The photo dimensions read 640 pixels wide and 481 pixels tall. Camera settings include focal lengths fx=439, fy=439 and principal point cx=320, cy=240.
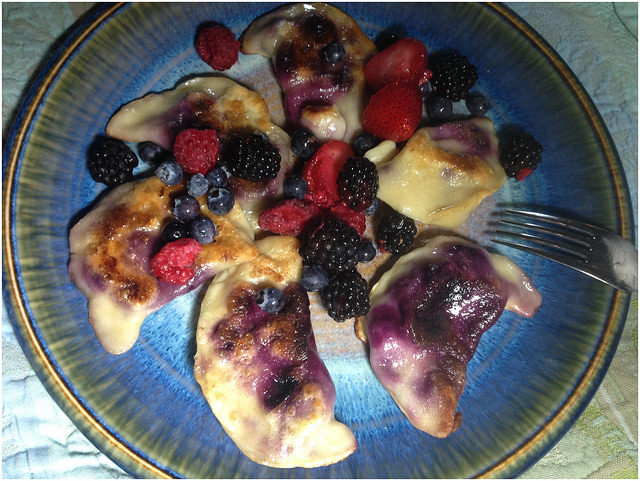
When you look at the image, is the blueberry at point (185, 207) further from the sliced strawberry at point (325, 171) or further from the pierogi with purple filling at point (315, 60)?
the pierogi with purple filling at point (315, 60)

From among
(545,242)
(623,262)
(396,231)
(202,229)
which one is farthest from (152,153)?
(623,262)

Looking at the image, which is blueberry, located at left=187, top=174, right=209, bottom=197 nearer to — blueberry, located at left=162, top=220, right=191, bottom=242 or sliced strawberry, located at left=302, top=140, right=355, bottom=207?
blueberry, located at left=162, top=220, right=191, bottom=242

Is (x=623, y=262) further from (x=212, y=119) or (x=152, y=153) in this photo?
(x=152, y=153)

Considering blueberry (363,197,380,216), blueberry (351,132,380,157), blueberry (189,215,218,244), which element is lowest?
blueberry (363,197,380,216)

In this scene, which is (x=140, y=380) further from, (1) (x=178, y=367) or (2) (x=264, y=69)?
(2) (x=264, y=69)

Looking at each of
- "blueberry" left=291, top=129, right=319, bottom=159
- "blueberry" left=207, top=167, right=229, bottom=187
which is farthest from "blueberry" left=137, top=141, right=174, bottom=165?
"blueberry" left=291, top=129, right=319, bottom=159

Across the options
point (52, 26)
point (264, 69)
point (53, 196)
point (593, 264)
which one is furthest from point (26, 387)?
point (593, 264)
